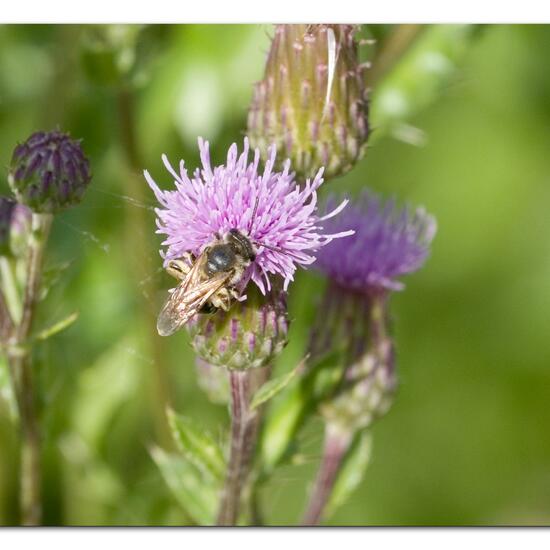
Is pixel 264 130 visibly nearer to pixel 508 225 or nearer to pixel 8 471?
pixel 8 471

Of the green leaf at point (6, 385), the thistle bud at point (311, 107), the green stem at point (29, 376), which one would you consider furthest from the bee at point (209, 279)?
the green leaf at point (6, 385)

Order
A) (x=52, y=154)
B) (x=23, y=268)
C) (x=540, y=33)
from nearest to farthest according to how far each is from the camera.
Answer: (x=52, y=154) < (x=23, y=268) < (x=540, y=33)

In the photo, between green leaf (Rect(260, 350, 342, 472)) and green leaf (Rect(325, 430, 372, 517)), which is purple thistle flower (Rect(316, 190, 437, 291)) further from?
green leaf (Rect(325, 430, 372, 517))

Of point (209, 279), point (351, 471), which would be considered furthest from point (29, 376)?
point (351, 471)

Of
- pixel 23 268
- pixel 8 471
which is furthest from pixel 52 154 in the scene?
pixel 8 471

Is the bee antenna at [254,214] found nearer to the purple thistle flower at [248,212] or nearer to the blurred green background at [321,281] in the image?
the purple thistle flower at [248,212]

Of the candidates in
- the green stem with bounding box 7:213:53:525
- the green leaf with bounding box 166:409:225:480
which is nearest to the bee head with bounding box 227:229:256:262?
the green leaf with bounding box 166:409:225:480
